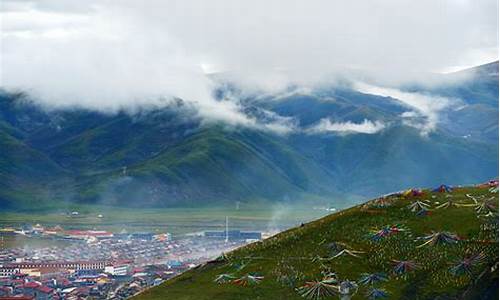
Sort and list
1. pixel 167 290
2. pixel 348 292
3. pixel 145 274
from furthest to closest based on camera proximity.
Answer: pixel 145 274, pixel 167 290, pixel 348 292

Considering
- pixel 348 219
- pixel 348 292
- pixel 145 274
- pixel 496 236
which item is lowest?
pixel 348 292

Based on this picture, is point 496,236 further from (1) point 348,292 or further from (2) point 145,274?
(2) point 145,274

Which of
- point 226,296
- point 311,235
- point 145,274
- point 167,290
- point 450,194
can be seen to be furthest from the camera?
point 145,274

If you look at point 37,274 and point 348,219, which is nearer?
point 348,219

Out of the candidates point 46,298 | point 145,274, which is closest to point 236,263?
point 46,298

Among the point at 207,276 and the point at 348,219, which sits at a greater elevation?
the point at 348,219

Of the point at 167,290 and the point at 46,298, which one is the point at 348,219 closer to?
→ the point at 167,290
